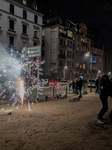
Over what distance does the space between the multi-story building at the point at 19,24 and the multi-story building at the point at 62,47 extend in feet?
27.0

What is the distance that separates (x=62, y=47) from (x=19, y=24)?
15.9m

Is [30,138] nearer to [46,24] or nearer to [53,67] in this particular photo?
[53,67]

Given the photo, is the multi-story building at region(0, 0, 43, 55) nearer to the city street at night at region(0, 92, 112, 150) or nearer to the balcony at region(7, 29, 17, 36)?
the balcony at region(7, 29, 17, 36)

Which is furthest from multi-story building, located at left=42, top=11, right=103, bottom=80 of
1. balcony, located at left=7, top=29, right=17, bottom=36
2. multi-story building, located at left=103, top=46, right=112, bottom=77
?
multi-story building, located at left=103, top=46, right=112, bottom=77

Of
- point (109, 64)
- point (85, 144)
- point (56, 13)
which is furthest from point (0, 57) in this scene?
point (109, 64)

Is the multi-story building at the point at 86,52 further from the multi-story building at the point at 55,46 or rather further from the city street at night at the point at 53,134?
the city street at night at the point at 53,134

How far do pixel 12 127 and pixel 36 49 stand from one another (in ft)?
23.6

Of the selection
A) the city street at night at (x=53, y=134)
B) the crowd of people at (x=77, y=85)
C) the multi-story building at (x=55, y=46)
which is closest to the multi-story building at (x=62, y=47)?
the multi-story building at (x=55, y=46)

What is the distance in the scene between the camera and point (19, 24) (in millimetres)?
31375

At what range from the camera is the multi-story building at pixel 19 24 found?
28.6 metres

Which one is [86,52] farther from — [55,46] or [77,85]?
[77,85]

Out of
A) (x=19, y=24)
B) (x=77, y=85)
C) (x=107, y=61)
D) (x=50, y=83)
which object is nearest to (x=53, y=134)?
(x=77, y=85)

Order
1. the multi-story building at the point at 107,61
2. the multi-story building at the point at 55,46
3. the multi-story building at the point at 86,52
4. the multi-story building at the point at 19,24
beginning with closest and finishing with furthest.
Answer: the multi-story building at the point at 19,24
the multi-story building at the point at 55,46
the multi-story building at the point at 86,52
the multi-story building at the point at 107,61

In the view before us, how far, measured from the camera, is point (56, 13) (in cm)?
4403
